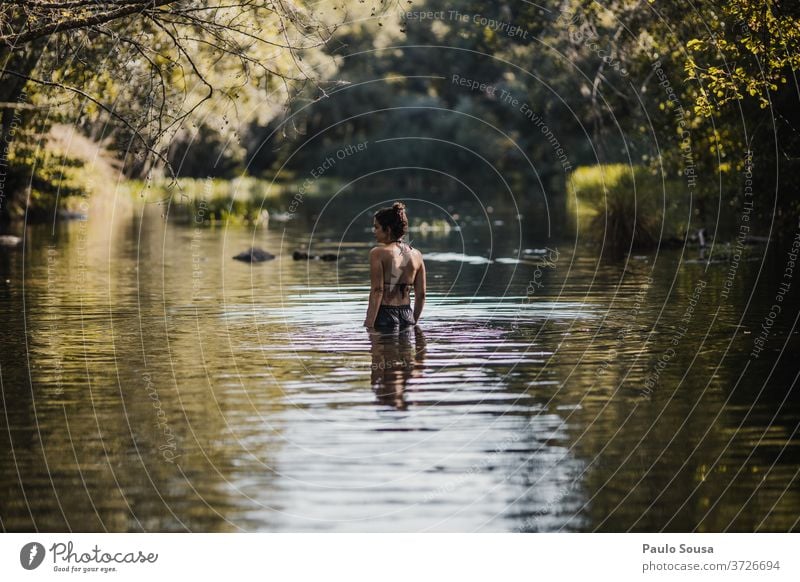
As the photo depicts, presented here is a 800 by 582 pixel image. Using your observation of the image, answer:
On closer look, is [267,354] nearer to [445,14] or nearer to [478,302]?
[478,302]

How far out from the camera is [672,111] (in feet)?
103

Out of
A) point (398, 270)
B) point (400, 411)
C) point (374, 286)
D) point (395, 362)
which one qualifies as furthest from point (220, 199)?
point (400, 411)

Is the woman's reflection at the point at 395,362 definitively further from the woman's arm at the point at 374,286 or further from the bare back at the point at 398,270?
the bare back at the point at 398,270

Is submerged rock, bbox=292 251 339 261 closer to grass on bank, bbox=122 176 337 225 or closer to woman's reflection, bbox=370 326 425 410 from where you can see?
grass on bank, bbox=122 176 337 225

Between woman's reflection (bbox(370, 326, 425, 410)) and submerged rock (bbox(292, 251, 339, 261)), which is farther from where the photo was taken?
submerged rock (bbox(292, 251, 339, 261))

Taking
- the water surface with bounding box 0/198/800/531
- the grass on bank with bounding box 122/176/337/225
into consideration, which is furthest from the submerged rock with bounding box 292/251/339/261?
the water surface with bounding box 0/198/800/531

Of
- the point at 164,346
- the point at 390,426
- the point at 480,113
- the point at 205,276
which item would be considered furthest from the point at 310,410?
the point at 480,113

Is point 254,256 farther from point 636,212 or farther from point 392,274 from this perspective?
point 392,274

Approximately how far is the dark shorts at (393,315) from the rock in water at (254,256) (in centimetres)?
1272

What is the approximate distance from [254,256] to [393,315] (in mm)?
13234

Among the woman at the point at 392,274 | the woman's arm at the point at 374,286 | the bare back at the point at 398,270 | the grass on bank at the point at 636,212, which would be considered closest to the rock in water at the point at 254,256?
the grass on bank at the point at 636,212

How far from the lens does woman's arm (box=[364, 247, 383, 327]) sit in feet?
51.4

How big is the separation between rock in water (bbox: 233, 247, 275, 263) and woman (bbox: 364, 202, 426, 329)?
1271 cm
